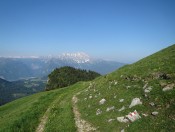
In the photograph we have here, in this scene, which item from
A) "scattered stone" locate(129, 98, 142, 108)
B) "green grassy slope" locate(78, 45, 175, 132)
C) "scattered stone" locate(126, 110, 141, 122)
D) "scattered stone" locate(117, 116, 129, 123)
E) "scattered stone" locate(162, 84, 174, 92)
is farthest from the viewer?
"scattered stone" locate(162, 84, 174, 92)

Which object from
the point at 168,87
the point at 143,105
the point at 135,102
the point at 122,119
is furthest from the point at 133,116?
the point at 168,87

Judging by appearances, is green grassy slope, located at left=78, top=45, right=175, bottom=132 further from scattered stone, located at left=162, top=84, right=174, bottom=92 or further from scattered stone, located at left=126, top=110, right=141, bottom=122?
scattered stone, located at left=126, top=110, right=141, bottom=122

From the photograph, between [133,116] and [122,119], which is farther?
[122,119]

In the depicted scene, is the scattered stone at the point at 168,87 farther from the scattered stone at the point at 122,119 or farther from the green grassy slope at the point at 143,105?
the scattered stone at the point at 122,119

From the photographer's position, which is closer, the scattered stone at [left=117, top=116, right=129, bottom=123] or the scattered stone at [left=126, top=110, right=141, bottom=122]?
the scattered stone at [left=126, top=110, right=141, bottom=122]

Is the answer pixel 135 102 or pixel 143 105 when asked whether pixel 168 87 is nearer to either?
pixel 143 105

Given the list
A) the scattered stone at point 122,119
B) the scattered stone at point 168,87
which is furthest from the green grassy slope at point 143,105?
the scattered stone at point 122,119

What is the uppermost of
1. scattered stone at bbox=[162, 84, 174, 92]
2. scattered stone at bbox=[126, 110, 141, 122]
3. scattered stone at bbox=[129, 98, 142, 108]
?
scattered stone at bbox=[162, 84, 174, 92]

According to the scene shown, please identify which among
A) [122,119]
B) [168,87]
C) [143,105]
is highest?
[168,87]

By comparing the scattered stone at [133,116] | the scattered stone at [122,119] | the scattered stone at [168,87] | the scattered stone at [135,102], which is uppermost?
the scattered stone at [168,87]

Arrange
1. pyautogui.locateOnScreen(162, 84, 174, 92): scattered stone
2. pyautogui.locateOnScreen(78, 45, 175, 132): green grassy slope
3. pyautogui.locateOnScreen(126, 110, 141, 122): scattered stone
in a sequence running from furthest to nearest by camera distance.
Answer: pyautogui.locateOnScreen(162, 84, 174, 92): scattered stone < pyautogui.locateOnScreen(126, 110, 141, 122): scattered stone < pyautogui.locateOnScreen(78, 45, 175, 132): green grassy slope

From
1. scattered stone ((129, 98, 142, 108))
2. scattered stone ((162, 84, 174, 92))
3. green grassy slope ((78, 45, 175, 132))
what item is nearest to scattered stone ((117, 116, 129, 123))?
green grassy slope ((78, 45, 175, 132))

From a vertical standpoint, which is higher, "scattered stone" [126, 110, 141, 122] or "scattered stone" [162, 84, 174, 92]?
"scattered stone" [162, 84, 174, 92]

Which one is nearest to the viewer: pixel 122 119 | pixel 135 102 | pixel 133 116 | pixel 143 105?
pixel 133 116
